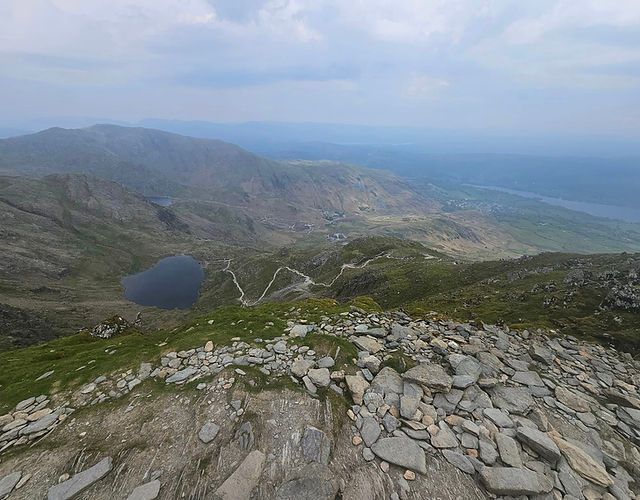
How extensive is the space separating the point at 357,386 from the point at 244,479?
22.9 ft

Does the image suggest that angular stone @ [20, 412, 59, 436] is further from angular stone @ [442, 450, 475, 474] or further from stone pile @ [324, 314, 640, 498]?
angular stone @ [442, 450, 475, 474]

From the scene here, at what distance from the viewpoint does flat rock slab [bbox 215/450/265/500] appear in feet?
42.1

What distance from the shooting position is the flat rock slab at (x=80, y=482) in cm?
1298

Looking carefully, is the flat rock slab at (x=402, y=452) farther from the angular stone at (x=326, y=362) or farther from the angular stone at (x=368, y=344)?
the angular stone at (x=368, y=344)

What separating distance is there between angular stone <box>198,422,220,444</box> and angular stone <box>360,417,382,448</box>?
6776mm

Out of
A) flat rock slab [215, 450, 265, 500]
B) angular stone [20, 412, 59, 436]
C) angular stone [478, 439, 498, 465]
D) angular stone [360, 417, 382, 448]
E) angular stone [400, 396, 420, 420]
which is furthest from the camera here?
angular stone [20, 412, 59, 436]

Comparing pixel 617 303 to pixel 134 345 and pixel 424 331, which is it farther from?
pixel 134 345

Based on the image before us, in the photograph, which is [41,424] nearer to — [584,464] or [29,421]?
[29,421]

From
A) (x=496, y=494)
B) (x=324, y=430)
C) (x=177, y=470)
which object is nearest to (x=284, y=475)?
(x=324, y=430)

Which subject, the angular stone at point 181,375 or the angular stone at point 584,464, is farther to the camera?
the angular stone at point 181,375

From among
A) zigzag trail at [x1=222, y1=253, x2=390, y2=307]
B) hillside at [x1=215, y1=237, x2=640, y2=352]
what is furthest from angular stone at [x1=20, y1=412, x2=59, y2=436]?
zigzag trail at [x1=222, y1=253, x2=390, y2=307]

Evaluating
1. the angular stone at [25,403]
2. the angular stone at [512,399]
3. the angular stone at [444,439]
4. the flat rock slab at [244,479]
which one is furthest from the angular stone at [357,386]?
the angular stone at [25,403]

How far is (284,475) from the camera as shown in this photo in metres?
13.6

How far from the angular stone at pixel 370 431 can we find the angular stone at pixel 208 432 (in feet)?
22.2
